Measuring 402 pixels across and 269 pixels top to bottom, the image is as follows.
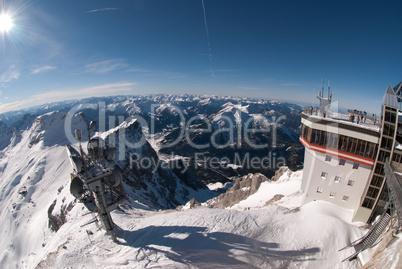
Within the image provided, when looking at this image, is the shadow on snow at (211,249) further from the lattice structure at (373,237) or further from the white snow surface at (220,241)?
the lattice structure at (373,237)

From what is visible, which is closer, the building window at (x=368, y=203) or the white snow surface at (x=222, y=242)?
the white snow surface at (x=222, y=242)

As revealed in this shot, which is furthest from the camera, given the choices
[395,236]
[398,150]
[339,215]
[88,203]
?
[339,215]

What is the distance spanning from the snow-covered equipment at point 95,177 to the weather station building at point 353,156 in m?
22.6

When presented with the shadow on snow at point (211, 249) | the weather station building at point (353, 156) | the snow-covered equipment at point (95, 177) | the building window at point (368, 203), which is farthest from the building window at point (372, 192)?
the snow-covered equipment at point (95, 177)

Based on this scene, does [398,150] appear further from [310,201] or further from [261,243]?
[261,243]

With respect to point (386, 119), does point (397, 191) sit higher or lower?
lower

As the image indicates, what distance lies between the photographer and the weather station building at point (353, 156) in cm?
1662

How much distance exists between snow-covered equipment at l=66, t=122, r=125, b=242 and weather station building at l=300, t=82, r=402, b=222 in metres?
22.6

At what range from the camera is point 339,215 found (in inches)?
786

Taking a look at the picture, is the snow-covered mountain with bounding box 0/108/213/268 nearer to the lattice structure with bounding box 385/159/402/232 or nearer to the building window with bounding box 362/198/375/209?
the building window with bounding box 362/198/375/209

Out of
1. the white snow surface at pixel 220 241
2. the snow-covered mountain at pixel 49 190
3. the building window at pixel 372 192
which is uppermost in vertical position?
the building window at pixel 372 192

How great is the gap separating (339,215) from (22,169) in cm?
13919

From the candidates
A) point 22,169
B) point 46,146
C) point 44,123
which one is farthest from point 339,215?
point 44,123

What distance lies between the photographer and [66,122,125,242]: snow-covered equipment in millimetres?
16969
